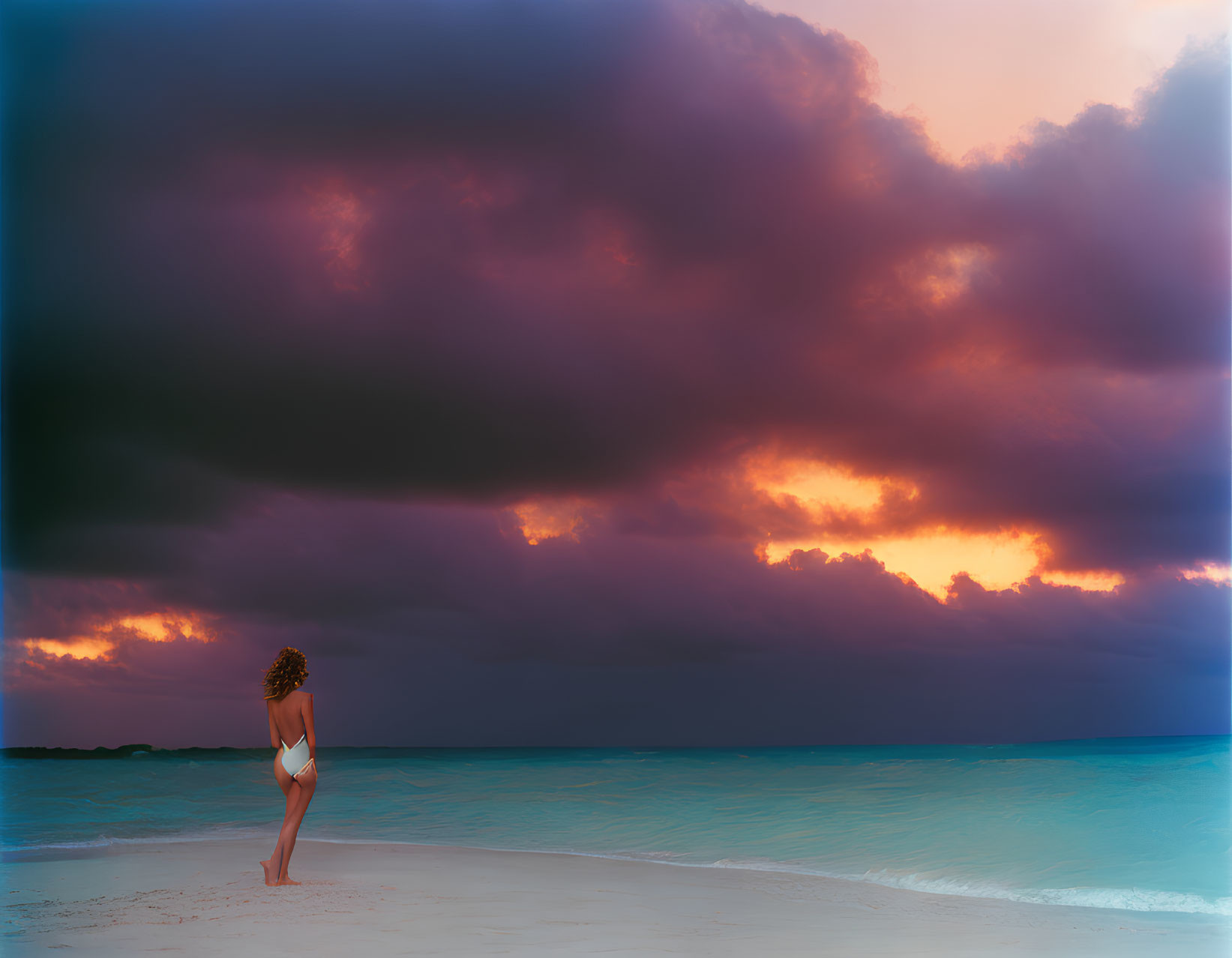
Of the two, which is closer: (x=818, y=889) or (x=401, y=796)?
(x=818, y=889)

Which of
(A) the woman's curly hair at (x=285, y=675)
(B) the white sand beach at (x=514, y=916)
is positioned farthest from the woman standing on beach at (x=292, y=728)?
(B) the white sand beach at (x=514, y=916)

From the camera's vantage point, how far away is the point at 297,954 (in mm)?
6051

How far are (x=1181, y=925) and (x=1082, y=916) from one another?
81 cm

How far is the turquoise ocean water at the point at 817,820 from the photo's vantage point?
1171 cm

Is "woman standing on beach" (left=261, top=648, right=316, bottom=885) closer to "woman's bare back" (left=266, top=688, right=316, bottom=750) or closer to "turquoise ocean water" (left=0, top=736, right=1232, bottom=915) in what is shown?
"woman's bare back" (left=266, top=688, right=316, bottom=750)

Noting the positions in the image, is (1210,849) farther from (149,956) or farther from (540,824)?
(149,956)

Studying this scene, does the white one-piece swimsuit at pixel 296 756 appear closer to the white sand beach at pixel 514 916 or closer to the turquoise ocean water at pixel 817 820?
the white sand beach at pixel 514 916

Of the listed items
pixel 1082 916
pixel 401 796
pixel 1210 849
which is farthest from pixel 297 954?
pixel 401 796

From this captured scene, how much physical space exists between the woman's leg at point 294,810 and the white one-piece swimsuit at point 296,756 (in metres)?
0.06

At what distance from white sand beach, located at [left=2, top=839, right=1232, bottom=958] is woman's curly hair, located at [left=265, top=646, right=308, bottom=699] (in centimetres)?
169

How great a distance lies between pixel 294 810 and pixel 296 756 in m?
0.47

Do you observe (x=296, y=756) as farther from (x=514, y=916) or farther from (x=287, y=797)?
(x=514, y=916)

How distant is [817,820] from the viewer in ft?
57.2

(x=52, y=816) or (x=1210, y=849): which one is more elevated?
(x=1210, y=849)
